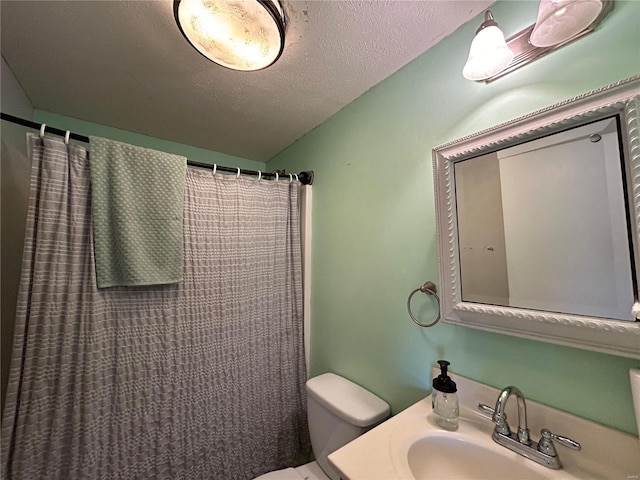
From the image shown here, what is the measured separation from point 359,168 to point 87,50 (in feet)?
4.10

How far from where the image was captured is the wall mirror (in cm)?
53

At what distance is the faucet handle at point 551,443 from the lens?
573 mm

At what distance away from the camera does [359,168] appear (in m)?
1.23

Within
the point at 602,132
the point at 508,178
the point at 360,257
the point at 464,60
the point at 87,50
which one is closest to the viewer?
the point at 602,132

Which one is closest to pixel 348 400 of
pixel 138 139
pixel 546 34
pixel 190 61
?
pixel 546 34

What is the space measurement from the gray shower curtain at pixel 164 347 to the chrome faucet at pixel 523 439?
3.60 feet

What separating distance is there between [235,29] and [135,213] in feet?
2.79

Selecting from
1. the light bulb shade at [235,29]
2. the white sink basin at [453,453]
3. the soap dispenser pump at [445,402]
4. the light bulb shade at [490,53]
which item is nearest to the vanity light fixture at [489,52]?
the light bulb shade at [490,53]

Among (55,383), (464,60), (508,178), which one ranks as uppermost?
(464,60)

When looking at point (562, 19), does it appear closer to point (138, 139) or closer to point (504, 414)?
point (504, 414)

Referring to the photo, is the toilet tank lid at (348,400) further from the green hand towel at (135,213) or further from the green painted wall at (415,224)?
the green hand towel at (135,213)

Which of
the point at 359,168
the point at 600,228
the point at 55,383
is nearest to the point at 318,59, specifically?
the point at 359,168

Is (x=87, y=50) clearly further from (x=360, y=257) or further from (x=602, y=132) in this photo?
(x=602, y=132)

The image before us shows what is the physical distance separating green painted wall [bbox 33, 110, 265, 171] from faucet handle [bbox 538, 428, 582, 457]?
226cm
